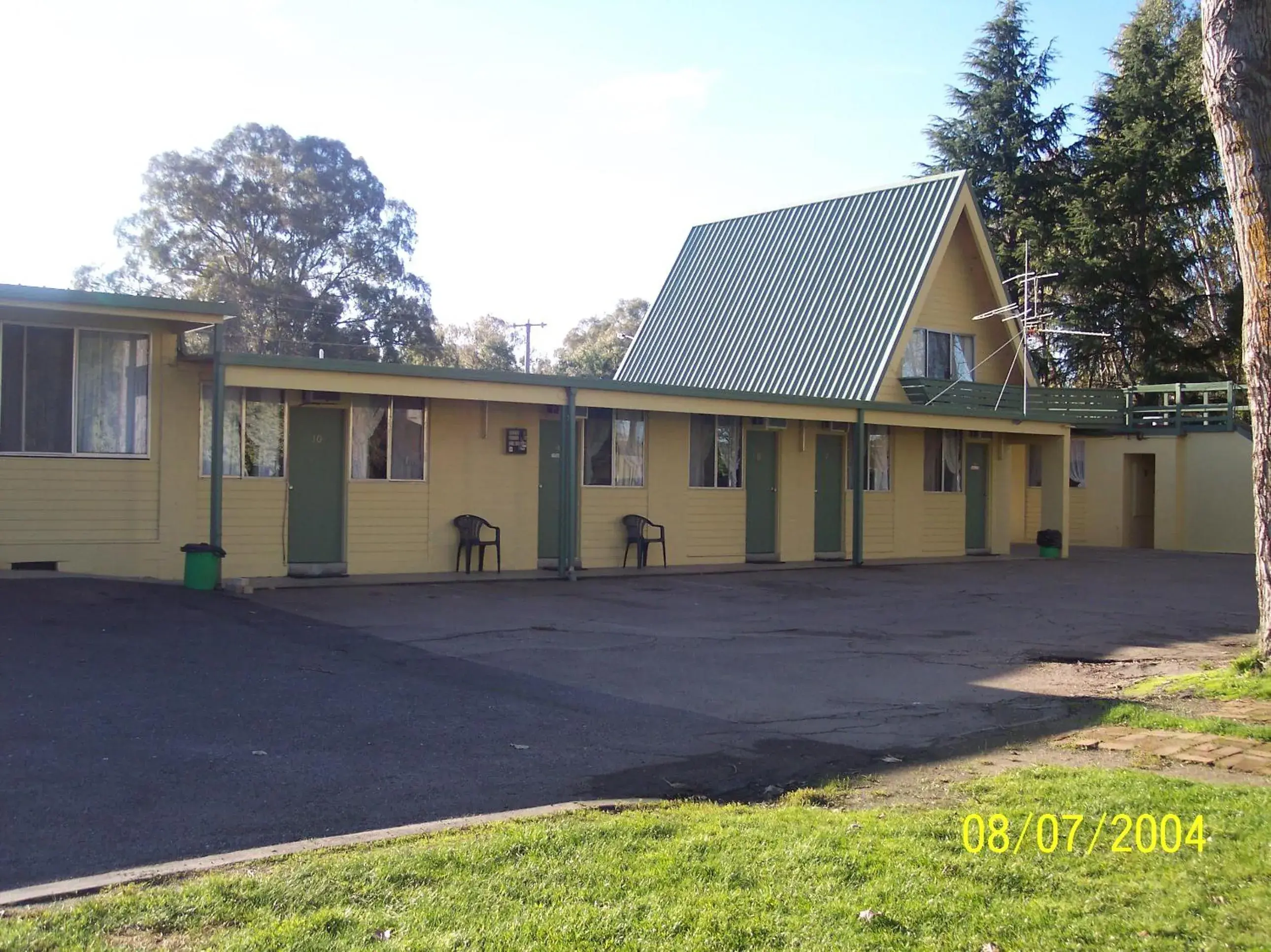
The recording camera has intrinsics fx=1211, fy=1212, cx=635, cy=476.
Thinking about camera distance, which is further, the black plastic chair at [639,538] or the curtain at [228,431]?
the black plastic chair at [639,538]

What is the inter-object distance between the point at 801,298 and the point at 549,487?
10.1 meters

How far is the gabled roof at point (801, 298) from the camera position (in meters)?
24.7

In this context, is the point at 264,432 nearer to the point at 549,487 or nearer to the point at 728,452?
the point at 549,487

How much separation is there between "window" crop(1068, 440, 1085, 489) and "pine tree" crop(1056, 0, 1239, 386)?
739 centimetres

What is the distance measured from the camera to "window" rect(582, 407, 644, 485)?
1925 centimetres

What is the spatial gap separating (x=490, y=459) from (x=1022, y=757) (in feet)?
38.7

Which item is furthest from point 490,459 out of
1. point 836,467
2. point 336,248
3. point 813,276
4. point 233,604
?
point 336,248

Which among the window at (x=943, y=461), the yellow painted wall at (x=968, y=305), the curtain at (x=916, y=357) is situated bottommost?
the window at (x=943, y=461)

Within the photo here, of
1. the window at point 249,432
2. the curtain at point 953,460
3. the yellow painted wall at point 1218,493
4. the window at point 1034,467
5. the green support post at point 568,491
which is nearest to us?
the window at point 249,432

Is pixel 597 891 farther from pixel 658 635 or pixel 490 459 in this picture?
Result: pixel 490 459

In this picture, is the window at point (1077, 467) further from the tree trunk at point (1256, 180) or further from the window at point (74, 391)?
the window at point (74, 391)

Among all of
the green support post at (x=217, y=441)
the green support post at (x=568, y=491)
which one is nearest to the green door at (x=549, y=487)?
the green support post at (x=568, y=491)

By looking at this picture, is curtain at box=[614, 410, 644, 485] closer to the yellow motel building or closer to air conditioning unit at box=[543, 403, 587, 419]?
the yellow motel building

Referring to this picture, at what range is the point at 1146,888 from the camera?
463cm
